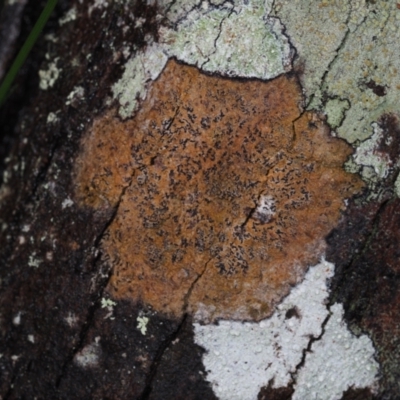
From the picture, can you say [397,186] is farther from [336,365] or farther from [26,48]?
[26,48]

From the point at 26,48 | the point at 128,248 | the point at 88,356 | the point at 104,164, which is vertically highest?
the point at 26,48

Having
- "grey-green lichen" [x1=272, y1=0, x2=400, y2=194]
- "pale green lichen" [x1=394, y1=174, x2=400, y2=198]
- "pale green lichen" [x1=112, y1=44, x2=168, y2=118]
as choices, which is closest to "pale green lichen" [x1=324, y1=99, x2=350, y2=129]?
"grey-green lichen" [x1=272, y1=0, x2=400, y2=194]

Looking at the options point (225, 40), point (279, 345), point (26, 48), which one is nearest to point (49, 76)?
point (26, 48)

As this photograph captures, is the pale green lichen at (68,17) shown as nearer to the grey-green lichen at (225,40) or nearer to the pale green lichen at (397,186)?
the grey-green lichen at (225,40)

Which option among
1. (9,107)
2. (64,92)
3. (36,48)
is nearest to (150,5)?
(64,92)

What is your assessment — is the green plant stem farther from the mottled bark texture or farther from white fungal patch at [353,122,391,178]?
white fungal patch at [353,122,391,178]

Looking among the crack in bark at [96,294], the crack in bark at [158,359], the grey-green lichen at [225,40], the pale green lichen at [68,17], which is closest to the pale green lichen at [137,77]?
the grey-green lichen at [225,40]
